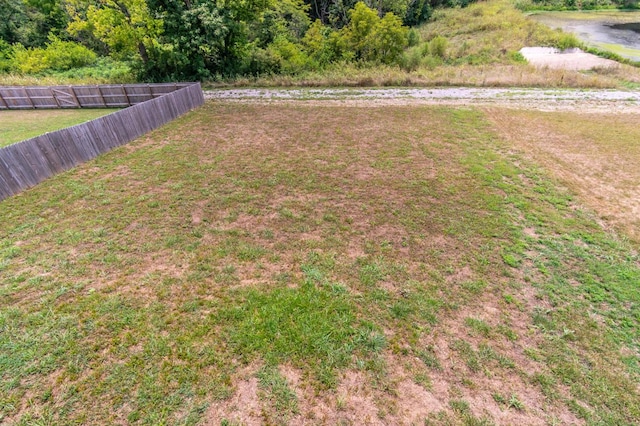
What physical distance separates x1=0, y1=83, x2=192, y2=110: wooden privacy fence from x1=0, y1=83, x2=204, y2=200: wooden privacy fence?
149 inches

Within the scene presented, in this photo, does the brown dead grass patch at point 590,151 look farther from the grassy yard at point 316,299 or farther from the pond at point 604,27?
the pond at point 604,27

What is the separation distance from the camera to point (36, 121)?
12.9m

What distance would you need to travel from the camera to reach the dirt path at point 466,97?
12719 millimetres

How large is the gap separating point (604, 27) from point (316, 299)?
46.8m

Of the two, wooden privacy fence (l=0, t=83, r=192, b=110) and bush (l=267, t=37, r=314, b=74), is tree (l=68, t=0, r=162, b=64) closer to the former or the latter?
wooden privacy fence (l=0, t=83, r=192, b=110)

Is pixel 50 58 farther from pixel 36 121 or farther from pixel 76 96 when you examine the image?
pixel 36 121

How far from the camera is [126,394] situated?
10.3ft

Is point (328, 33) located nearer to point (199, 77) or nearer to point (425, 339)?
point (199, 77)

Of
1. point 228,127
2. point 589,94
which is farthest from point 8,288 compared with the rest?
point 589,94

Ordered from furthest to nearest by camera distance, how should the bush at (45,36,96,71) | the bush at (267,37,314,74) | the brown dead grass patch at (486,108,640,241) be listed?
1. the bush at (45,36,96,71)
2. the bush at (267,37,314,74)
3. the brown dead grass patch at (486,108,640,241)

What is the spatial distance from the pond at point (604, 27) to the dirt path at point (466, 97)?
11833 mm

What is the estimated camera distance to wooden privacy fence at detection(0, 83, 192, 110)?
1442cm

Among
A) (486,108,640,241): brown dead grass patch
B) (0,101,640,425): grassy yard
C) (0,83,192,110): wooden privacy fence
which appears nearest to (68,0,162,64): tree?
(0,83,192,110): wooden privacy fence

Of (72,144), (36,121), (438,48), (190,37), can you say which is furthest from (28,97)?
(438,48)
